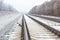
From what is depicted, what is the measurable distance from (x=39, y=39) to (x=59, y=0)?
33.4m

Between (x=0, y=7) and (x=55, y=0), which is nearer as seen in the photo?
(x=55, y=0)

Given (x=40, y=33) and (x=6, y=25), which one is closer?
Answer: (x=40, y=33)

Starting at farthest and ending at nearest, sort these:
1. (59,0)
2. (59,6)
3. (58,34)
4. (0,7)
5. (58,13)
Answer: (0,7), (59,0), (59,6), (58,13), (58,34)

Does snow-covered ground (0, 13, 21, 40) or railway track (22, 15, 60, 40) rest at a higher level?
railway track (22, 15, 60, 40)

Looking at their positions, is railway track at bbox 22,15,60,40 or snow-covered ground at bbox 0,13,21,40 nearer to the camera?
railway track at bbox 22,15,60,40

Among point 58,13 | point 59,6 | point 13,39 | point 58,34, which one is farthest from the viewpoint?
point 59,6

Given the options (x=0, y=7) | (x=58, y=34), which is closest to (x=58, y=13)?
(x=58, y=34)

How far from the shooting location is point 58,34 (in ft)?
23.2

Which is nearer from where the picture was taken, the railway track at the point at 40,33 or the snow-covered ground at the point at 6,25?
the railway track at the point at 40,33

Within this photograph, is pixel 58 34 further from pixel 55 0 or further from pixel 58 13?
pixel 55 0

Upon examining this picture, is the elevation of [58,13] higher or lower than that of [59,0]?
lower

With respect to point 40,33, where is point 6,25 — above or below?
below

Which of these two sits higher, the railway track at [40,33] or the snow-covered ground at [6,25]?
the railway track at [40,33]

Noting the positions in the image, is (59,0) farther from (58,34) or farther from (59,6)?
(58,34)
